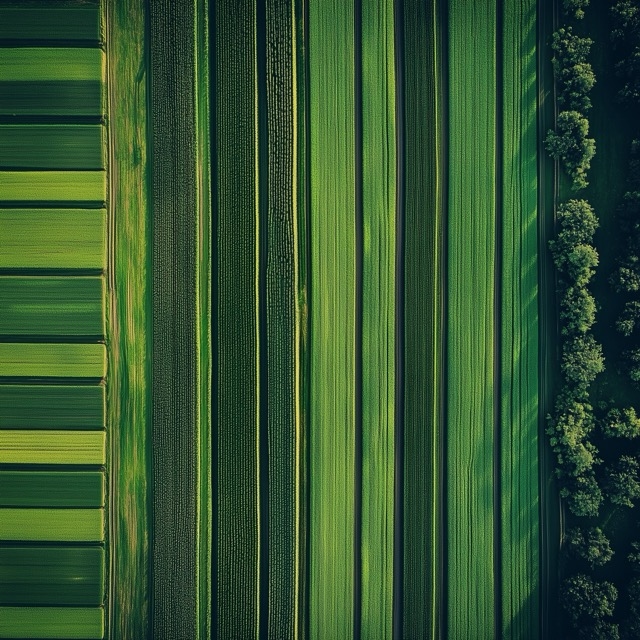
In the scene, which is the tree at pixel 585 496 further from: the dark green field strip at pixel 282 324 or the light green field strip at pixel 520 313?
the dark green field strip at pixel 282 324

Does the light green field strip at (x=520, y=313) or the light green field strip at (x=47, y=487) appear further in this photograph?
the light green field strip at (x=520, y=313)

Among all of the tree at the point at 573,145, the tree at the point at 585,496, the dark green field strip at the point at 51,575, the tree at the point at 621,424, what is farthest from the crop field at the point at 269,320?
the tree at the point at 621,424

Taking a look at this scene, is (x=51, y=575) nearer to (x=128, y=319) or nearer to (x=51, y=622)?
(x=51, y=622)

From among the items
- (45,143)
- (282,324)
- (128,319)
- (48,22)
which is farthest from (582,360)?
(48,22)

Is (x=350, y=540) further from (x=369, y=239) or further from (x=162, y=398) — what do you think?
(x=369, y=239)

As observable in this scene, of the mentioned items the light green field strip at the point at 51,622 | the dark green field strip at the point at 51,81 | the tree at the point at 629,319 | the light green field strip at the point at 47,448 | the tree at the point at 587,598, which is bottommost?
the light green field strip at the point at 51,622

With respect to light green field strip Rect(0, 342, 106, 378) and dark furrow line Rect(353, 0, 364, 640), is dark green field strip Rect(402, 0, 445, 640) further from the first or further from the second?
light green field strip Rect(0, 342, 106, 378)
